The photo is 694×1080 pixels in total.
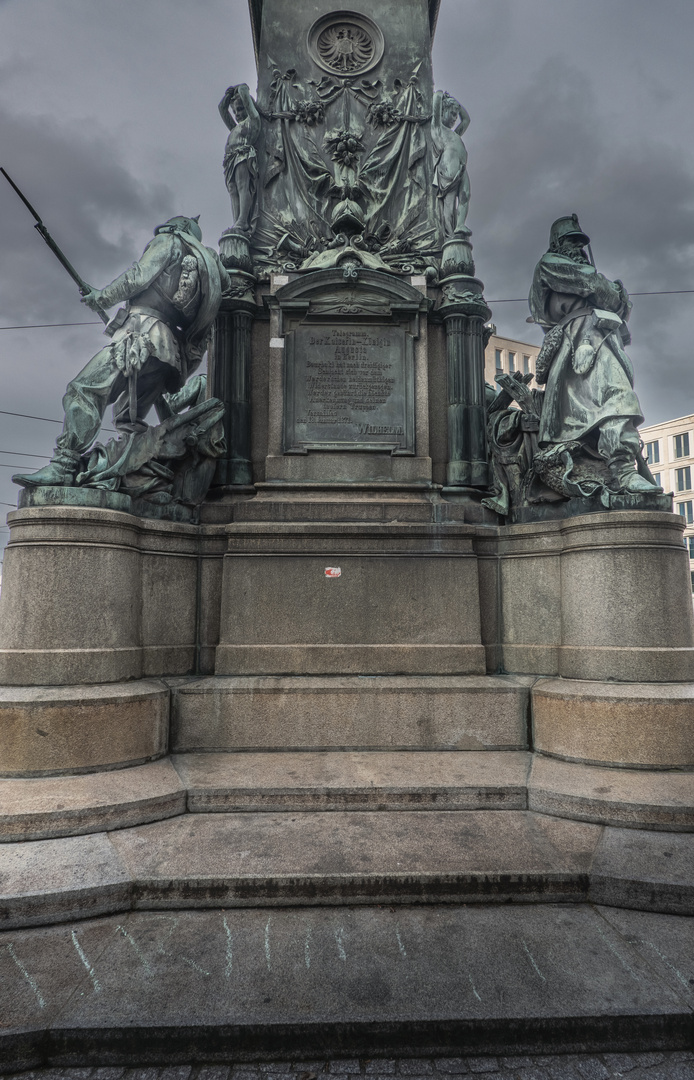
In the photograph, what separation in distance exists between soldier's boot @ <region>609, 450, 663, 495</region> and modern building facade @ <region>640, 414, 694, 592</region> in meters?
55.0

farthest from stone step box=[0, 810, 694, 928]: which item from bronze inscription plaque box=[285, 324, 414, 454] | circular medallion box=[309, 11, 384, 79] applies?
circular medallion box=[309, 11, 384, 79]

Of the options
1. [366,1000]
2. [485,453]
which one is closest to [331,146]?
[485,453]

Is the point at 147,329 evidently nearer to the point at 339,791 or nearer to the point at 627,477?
the point at 339,791

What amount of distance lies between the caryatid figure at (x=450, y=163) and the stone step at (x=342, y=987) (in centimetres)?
852

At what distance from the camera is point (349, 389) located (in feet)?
28.3

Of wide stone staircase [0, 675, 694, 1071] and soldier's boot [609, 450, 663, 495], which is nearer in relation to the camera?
wide stone staircase [0, 675, 694, 1071]

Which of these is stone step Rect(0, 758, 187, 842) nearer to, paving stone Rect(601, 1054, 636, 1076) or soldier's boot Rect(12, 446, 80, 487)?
soldier's boot Rect(12, 446, 80, 487)

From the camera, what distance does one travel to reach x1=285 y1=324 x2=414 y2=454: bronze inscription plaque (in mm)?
8531

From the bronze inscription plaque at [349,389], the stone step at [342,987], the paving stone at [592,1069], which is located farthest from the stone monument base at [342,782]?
the bronze inscription plaque at [349,389]

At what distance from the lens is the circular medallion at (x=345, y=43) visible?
32.8 ft

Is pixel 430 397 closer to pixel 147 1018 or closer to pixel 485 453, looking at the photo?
pixel 485 453

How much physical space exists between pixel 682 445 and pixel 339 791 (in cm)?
6231

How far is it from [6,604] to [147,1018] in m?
4.26

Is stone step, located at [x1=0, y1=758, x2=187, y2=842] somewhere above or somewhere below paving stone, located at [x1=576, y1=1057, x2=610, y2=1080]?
above
